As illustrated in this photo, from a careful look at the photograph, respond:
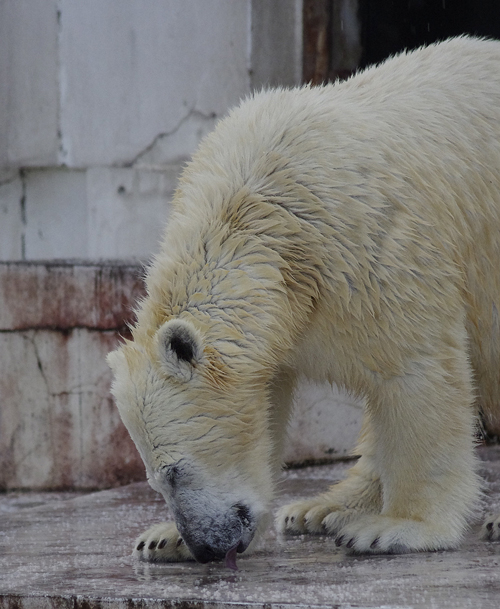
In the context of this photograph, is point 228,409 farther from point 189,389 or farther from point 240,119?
point 240,119

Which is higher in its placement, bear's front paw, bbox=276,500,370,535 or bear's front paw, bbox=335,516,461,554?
bear's front paw, bbox=335,516,461,554

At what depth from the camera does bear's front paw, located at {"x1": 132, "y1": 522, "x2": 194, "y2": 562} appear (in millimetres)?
3037

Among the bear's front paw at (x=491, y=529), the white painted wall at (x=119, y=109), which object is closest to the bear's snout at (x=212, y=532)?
the bear's front paw at (x=491, y=529)

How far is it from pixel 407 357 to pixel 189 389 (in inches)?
25.1

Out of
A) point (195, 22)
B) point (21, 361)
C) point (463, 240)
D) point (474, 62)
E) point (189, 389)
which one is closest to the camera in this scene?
point (189, 389)

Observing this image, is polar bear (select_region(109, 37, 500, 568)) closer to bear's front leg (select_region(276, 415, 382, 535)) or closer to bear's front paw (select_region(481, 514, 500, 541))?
bear's front paw (select_region(481, 514, 500, 541))

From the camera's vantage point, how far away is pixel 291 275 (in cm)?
291

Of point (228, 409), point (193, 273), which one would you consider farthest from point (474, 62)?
point (228, 409)

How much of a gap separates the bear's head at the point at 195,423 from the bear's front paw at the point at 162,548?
0.79ft

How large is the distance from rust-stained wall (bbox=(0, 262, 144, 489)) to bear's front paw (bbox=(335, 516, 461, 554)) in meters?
2.32

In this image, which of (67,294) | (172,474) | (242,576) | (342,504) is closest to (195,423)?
(172,474)

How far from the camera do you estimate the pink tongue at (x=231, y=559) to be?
2820mm

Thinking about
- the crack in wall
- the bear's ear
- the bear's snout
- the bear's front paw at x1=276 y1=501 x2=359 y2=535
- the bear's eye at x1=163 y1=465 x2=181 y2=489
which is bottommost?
the bear's front paw at x1=276 y1=501 x2=359 y2=535

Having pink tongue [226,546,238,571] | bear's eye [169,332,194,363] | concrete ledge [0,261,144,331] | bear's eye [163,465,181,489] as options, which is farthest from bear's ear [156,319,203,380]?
concrete ledge [0,261,144,331]
